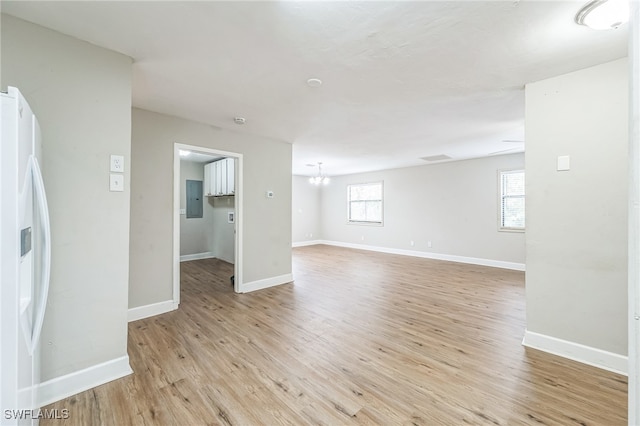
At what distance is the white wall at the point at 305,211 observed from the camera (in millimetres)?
9109

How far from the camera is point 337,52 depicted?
6.61 ft

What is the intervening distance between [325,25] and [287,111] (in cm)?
154

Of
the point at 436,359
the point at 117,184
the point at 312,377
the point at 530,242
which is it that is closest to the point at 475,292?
the point at 530,242

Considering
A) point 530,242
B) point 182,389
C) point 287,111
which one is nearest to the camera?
point 182,389

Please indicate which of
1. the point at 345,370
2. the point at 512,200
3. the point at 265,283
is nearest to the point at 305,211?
the point at 265,283

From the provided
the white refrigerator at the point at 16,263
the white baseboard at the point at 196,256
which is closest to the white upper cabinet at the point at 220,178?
the white baseboard at the point at 196,256

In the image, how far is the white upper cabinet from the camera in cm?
530

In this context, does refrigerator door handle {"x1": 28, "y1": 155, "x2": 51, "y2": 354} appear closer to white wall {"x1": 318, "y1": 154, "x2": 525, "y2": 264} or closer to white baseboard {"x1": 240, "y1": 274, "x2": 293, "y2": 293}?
white baseboard {"x1": 240, "y1": 274, "x2": 293, "y2": 293}

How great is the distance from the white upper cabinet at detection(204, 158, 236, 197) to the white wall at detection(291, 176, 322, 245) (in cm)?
317

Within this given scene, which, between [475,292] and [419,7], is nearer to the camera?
[419,7]

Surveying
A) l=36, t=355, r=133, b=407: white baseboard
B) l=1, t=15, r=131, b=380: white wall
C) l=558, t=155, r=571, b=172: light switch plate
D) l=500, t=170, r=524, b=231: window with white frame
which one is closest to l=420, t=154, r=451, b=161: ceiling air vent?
l=500, t=170, r=524, b=231: window with white frame

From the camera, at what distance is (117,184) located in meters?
2.05

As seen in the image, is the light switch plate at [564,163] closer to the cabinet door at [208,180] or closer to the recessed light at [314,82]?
the recessed light at [314,82]

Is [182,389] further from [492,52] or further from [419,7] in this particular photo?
[492,52]
